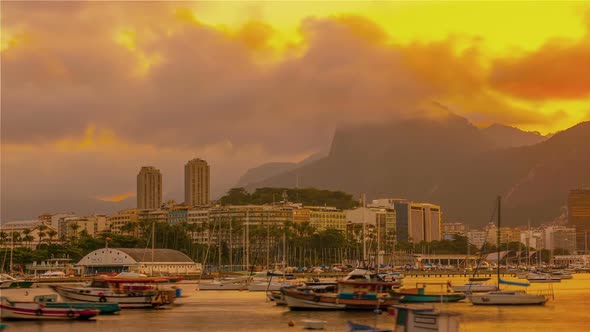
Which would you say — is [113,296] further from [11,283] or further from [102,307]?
[11,283]

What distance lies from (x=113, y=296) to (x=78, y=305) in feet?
29.2

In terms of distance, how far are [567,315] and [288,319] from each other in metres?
25.3

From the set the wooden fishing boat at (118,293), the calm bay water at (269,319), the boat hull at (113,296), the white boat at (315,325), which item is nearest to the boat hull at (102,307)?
the calm bay water at (269,319)

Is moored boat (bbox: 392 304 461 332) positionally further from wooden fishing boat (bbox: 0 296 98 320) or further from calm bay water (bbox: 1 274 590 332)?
wooden fishing boat (bbox: 0 296 98 320)

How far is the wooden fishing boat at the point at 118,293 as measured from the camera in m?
84.0

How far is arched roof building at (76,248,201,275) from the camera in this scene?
596 ft

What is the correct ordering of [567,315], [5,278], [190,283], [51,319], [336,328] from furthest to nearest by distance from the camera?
[190,283] → [5,278] → [567,315] → [51,319] → [336,328]

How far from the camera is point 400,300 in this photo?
78.3 meters

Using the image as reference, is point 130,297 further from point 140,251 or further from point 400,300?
point 140,251

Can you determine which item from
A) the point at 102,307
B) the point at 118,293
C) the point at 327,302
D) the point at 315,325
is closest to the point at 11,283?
the point at 118,293

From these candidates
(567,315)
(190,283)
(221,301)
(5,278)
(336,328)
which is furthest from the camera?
(190,283)

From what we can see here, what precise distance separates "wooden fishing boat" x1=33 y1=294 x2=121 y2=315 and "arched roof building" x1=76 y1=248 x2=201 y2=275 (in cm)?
9626

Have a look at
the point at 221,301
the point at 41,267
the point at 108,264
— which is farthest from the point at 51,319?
the point at 41,267

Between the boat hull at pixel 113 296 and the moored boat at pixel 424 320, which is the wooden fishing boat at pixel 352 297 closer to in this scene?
the boat hull at pixel 113 296
